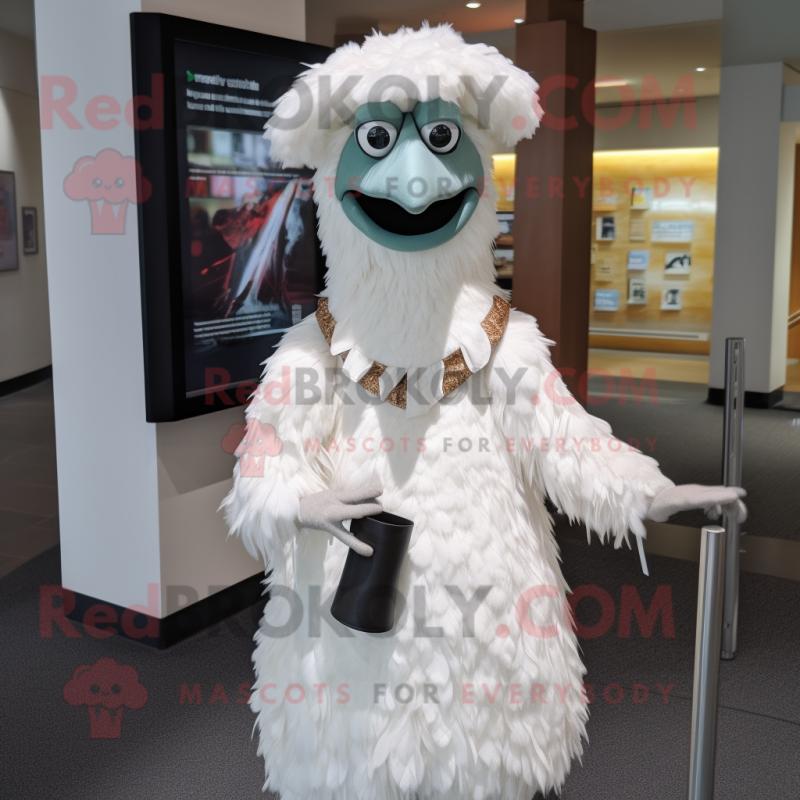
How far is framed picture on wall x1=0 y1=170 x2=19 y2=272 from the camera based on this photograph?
7133 millimetres

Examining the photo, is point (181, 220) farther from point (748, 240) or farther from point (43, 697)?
point (748, 240)

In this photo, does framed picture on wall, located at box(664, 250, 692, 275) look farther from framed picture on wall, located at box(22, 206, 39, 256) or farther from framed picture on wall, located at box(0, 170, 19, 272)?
framed picture on wall, located at box(0, 170, 19, 272)

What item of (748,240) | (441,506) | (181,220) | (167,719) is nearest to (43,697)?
(167,719)

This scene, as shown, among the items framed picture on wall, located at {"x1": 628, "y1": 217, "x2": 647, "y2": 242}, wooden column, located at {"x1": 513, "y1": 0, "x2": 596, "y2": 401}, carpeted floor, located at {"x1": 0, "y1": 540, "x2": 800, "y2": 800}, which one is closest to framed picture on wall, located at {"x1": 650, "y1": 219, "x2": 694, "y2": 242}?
framed picture on wall, located at {"x1": 628, "y1": 217, "x2": 647, "y2": 242}

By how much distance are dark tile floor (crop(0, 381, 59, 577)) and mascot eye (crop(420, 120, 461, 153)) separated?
278 cm

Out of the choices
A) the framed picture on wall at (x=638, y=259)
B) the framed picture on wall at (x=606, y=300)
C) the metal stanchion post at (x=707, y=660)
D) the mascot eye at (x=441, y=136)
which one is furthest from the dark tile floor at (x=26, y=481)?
the framed picture on wall at (x=638, y=259)

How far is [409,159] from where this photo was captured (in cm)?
140

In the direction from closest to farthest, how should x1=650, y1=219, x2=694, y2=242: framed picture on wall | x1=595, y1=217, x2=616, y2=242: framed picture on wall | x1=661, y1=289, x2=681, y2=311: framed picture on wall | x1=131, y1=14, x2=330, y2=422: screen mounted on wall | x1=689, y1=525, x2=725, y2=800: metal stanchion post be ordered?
x1=689, y1=525, x2=725, y2=800: metal stanchion post < x1=131, y1=14, x2=330, y2=422: screen mounted on wall < x1=650, y1=219, x2=694, y2=242: framed picture on wall < x1=661, y1=289, x2=681, y2=311: framed picture on wall < x1=595, y1=217, x2=616, y2=242: framed picture on wall

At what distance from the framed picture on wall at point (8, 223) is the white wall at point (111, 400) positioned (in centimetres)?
488

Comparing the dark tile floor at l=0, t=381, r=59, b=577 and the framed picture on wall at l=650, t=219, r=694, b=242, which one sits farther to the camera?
the framed picture on wall at l=650, t=219, r=694, b=242

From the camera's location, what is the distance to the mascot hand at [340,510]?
4.38ft

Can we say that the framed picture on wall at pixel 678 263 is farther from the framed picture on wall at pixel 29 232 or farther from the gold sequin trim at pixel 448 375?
the gold sequin trim at pixel 448 375

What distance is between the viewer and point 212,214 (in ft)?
8.83

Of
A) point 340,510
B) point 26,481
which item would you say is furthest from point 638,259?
point 340,510
